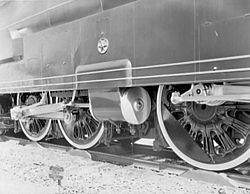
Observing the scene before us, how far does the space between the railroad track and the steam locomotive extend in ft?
0.33

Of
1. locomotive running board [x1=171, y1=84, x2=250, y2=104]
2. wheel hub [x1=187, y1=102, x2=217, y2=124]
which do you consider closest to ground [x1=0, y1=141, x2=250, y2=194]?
wheel hub [x1=187, y1=102, x2=217, y2=124]

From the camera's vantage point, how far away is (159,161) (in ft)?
10.3

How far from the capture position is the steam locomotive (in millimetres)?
2260

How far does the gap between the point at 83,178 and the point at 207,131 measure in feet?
4.97

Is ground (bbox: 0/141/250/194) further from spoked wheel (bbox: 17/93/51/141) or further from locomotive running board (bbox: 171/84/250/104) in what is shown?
locomotive running board (bbox: 171/84/250/104)

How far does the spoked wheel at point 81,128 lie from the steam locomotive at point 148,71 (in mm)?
13

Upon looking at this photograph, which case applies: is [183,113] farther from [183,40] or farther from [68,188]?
[68,188]

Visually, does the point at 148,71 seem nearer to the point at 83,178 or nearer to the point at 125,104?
the point at 125,104

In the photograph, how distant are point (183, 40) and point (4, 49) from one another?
3.62 m

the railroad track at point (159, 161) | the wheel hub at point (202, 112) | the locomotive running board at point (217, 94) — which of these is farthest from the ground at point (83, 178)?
the locomotive running board at point (217, 94)

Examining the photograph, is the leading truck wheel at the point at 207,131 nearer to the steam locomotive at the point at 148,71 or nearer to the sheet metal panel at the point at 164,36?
the steam locomotive at the point at 148,71

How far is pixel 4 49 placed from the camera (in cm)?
525

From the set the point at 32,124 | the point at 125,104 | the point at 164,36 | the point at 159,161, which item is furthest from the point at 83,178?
the point at 32,124

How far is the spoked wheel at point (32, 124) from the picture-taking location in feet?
16.8
